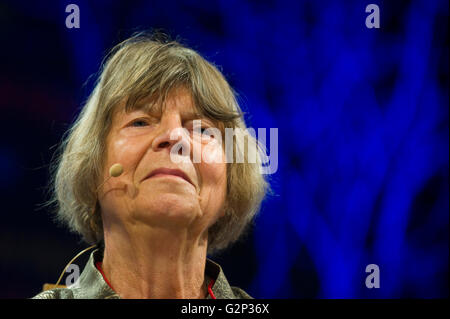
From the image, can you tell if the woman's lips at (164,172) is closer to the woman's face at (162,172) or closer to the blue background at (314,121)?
the woman's face at (162,172)

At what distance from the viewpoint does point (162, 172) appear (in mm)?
1367

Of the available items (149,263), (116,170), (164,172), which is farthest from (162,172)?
(149,263)

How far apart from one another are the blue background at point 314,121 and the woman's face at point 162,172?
1.33ft

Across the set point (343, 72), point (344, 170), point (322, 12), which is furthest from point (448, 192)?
point (322, 12)

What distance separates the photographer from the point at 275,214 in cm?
198

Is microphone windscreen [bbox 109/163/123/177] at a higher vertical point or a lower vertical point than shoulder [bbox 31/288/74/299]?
higher

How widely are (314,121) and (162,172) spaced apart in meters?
0.78

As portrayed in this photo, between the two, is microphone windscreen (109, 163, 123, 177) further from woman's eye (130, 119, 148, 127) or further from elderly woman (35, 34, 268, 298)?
woman's eye (130, 119, 148, 127)

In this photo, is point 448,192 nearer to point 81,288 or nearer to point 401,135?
point 401,135

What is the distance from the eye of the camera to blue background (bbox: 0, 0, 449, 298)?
1.76m

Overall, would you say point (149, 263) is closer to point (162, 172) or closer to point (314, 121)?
point (162, 172)

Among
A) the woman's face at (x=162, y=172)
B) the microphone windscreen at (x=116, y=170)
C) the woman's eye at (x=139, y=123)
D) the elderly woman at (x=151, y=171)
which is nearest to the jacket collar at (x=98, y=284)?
the elderly woman at (x=151, y=171)

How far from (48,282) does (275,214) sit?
80cm

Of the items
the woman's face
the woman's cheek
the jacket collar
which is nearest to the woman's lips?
the woman's face
